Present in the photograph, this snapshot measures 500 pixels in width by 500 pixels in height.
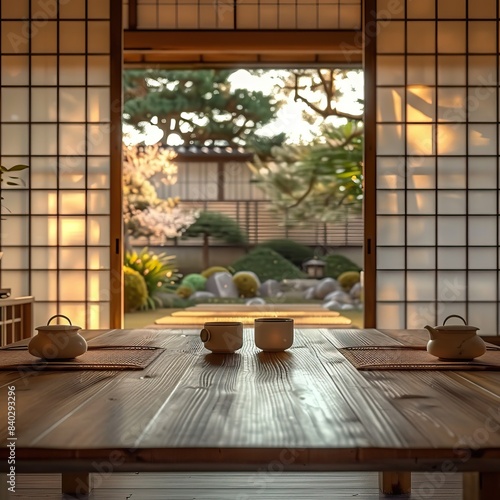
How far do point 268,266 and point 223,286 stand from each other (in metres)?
1.04

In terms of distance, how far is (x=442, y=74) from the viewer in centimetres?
447

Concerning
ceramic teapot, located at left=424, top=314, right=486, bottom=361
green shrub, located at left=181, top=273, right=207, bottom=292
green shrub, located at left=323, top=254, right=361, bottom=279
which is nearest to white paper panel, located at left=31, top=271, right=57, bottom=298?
ceramic teapot, located at left=424, top=314, right=486, bottom=361

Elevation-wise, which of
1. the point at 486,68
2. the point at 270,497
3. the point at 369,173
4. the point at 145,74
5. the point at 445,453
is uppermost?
the point at 145,74

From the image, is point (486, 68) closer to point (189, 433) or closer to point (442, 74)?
point (442, 74)

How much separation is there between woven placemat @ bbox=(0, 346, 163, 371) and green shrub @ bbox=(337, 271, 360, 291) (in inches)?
336

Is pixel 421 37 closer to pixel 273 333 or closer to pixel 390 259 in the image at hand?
pixel 390 259

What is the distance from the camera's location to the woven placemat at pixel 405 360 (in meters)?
1.36

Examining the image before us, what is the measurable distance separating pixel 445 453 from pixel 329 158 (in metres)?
9.40

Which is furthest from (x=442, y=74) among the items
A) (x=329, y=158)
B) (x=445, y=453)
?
(x=329, y=158)

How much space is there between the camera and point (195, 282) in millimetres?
10102

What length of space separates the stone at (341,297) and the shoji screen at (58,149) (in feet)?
18.5

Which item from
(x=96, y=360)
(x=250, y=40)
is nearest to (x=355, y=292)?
(x=250, y=40)

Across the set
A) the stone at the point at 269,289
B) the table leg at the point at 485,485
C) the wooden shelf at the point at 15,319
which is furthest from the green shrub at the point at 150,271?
the table leg at the point at 485,485

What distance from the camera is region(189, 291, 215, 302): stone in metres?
9.62
